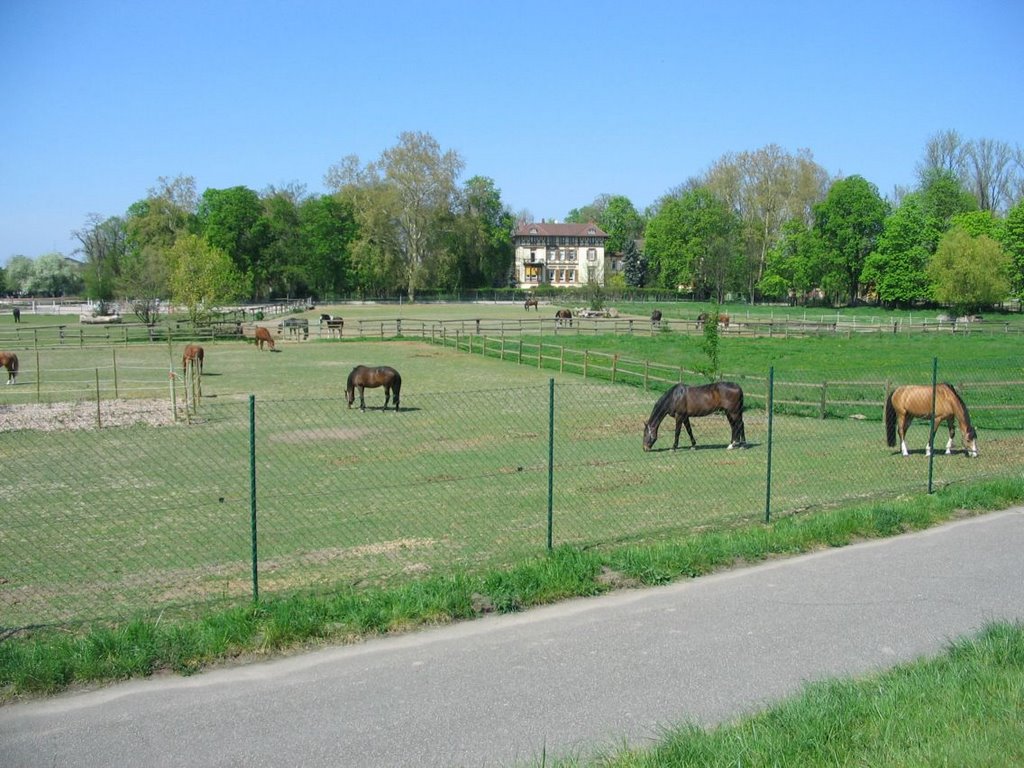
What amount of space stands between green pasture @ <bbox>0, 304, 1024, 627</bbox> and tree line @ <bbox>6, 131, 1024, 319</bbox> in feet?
205

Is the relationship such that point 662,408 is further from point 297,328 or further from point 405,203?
point 405,203

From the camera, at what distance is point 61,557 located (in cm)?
1030

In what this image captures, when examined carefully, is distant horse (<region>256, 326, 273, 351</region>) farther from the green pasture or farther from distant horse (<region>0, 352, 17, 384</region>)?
distant horse (<region>0, 352, 17, 384</region>)

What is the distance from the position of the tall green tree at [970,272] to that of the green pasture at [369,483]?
46565mm

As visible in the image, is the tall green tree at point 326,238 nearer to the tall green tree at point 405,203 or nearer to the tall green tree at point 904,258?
the tall green tree at point 405,203

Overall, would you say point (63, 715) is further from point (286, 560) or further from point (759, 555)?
point (759, 555)

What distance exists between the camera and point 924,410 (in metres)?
17.9

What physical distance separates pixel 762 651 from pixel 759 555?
8.81 ft

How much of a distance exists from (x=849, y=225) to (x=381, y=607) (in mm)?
90166

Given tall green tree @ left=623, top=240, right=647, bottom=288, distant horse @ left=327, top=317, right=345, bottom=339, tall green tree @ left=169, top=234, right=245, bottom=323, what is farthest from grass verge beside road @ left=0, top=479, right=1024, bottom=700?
tall green tree @ left=623, top=240, right=647, bottom=288

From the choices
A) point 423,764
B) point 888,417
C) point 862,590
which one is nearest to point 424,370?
point 888,417

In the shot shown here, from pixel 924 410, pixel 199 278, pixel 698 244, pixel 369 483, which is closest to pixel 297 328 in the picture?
pixel 199 278

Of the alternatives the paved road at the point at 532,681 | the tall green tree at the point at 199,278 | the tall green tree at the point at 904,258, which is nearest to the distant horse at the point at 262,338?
the tall green tree at the point at 199,278

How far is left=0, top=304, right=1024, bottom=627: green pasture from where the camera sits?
9766mm
